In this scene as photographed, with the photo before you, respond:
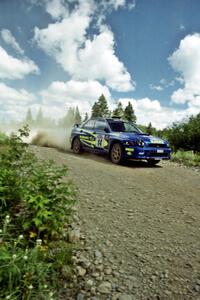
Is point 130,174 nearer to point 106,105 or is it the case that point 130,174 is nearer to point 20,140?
point 20,140

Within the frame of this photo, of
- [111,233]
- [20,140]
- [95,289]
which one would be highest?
[20,140]

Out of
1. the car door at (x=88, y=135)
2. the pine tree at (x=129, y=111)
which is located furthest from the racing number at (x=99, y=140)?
the pine tree at (x=129, y=111)

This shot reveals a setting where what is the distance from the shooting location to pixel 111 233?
363cm

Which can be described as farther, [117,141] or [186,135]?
[186,135]

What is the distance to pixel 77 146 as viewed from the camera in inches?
450

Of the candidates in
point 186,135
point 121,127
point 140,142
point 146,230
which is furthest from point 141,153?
point 186,135

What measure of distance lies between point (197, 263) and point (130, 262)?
31.5 inches

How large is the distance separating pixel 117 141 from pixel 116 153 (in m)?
0.43

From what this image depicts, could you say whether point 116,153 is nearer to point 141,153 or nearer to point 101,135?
point 141,153


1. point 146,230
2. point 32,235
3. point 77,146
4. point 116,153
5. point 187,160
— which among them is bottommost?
point 146,230

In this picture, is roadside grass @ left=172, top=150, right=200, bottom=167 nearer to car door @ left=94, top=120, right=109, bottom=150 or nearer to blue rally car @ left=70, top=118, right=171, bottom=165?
blue rally car @ left=70, top=118, right=171, bottom=165

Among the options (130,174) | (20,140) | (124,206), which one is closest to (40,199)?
(20,140)

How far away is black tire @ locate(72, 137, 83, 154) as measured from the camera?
445 inches

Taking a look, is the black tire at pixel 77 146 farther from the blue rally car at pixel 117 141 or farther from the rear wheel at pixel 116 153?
the rear wheel at pixel 116 153
